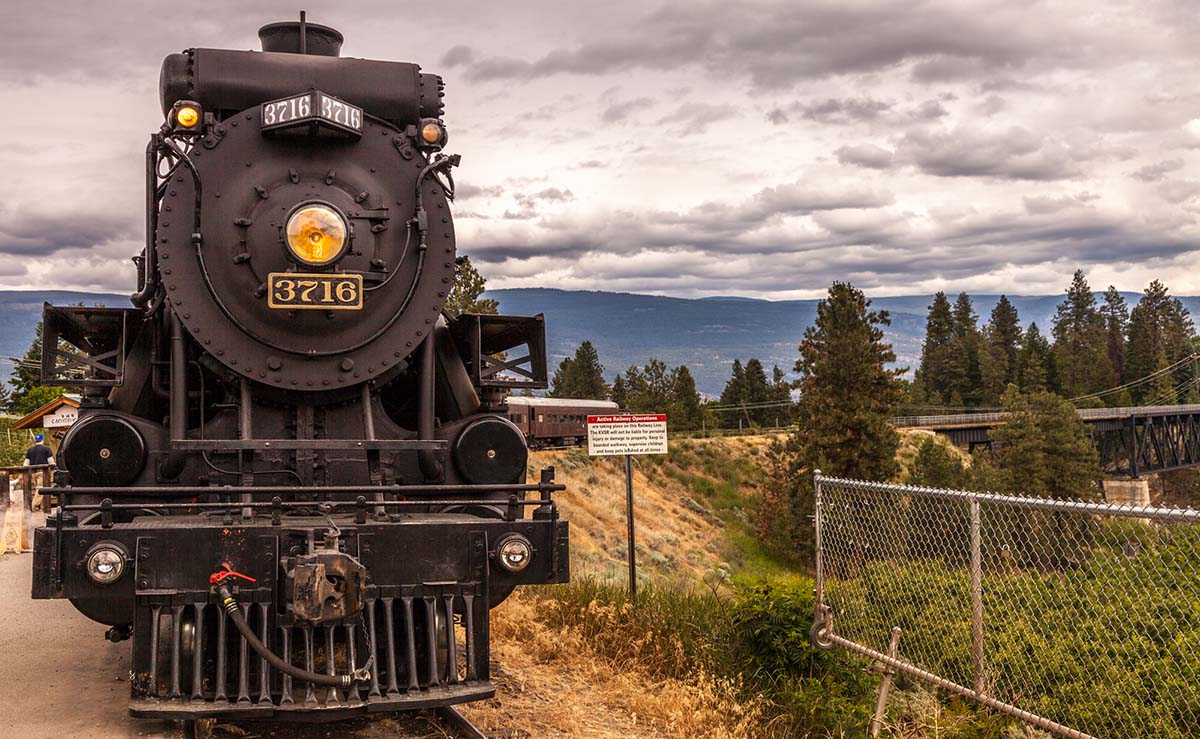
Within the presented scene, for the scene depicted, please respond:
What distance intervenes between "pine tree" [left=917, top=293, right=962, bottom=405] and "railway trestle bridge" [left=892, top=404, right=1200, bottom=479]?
1464 centimetres

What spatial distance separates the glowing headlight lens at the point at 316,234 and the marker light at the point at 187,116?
1.05 meters

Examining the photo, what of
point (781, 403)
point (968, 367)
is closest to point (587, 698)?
point (781, 403)

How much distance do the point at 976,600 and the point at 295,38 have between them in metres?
6.47

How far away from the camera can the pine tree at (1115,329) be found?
4500 inches

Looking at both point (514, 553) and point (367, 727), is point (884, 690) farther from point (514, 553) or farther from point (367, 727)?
point (367, 727)

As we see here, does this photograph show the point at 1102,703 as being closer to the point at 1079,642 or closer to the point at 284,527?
the point at 1079,642

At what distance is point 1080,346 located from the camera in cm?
11312

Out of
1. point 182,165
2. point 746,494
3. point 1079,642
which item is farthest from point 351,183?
point 746,494

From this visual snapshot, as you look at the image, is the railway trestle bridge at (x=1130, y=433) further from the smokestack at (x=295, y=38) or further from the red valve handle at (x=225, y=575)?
the red valve handle at (x=225, y=575)

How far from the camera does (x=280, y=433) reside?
7.15 m

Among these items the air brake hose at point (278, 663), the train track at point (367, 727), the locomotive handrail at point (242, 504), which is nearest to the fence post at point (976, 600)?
the locomotive handrail at point (242, 504)

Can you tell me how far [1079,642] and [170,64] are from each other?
24.7 feet

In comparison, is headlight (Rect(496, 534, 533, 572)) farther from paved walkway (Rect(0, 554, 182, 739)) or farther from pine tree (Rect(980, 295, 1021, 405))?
pine tree (Rect(980, 295, 1021, 405))

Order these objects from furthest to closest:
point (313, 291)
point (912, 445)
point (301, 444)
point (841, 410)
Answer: point (912, 445) → point (841, 410) → point (313, 291) → point (301, 444)
